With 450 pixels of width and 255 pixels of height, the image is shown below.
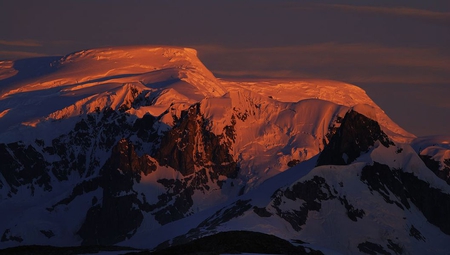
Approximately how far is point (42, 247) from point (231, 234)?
16638 mm

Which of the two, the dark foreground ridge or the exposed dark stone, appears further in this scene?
the dark foreground ridge

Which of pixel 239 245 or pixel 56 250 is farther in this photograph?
pixel 56 250

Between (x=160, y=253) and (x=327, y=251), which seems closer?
(x=160, y=253)

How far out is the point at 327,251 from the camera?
159m

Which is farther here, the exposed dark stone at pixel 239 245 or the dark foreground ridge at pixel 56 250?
the dark foreground ridge at pixel 56 250

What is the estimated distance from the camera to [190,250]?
148m

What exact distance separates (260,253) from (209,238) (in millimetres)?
7555

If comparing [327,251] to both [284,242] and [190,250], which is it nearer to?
[284,242]

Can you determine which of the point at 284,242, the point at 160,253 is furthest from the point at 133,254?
the point at 284,242

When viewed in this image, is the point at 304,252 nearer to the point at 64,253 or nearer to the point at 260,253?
the point at 260,253

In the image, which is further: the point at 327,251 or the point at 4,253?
the point at 327,251

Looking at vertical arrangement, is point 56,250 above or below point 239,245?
below

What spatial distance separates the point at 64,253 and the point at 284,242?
64.7ft

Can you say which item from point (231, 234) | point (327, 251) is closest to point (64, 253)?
point (231, 234)
